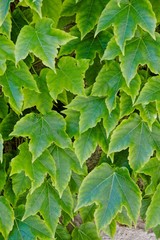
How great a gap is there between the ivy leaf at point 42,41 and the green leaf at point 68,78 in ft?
0.36

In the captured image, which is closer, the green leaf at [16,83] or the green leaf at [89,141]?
the green leaf at [16,83]

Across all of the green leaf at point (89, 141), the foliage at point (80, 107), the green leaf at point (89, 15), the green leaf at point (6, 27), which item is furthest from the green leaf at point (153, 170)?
the green leaf at point (6, 27)

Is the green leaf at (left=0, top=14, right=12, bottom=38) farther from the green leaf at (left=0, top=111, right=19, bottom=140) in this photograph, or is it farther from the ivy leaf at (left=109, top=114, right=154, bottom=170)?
the ivy leaf at (left=109, top=114, right=154, bottom=170)

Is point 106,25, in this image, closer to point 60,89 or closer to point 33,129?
point 60,89

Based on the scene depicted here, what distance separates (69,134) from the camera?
1.53m

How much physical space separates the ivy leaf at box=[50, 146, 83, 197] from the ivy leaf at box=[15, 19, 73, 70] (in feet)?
1.19

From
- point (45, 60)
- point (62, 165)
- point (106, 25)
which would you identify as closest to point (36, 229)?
point (62, 165)

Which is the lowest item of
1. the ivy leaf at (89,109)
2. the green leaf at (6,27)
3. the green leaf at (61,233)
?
the green leaf at (61,233)

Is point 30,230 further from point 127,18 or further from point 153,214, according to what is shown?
point 127,18

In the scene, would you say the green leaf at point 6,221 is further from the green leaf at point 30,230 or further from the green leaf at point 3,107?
the green leaf at point 3,107

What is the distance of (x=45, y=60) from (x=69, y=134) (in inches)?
12.4

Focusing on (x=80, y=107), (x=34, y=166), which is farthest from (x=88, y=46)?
(x=34, y=166)

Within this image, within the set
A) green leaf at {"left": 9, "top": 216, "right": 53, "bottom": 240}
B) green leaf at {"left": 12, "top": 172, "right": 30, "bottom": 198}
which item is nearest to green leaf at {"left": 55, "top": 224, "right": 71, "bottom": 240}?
green leaf at {"left": 9, "top": 216, "right": 53, "bottom": 240}

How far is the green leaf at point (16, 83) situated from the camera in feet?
4.56
